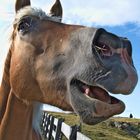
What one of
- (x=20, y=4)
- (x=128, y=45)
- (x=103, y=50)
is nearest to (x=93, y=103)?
(x=103, y=50)

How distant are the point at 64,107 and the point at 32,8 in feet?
3.94

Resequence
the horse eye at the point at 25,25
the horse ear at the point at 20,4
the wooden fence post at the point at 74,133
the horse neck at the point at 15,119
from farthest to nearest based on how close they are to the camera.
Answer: the wooden fence post at the point at 74,133, the horse ear at the point at 20,4, the horse neck at the point at 15,119, the horse eye at the point at 25,25

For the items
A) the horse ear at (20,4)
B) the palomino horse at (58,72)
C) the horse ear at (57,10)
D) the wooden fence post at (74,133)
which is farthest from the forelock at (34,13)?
the wooden fence post at (74,133)

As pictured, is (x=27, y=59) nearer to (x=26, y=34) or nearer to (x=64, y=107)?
(x=26, y=34)

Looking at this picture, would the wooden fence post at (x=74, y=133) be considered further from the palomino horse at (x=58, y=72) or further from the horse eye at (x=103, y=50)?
the horse eye at (x=103, y=50)

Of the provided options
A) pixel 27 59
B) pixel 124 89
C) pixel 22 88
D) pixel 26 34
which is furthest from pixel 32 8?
pixel 124 89

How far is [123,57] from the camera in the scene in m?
3.32

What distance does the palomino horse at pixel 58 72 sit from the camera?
331 centimetres

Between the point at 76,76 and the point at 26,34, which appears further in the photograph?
the point at 26,34

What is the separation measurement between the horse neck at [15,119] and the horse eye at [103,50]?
1382 millimetres

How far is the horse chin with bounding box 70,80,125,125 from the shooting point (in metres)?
3.31

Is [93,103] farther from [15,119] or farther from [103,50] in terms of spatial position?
[15,119]

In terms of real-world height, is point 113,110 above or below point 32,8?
below

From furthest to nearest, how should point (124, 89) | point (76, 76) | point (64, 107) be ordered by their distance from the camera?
point (64, 107) → point (76, 76) → point (124, 89)
